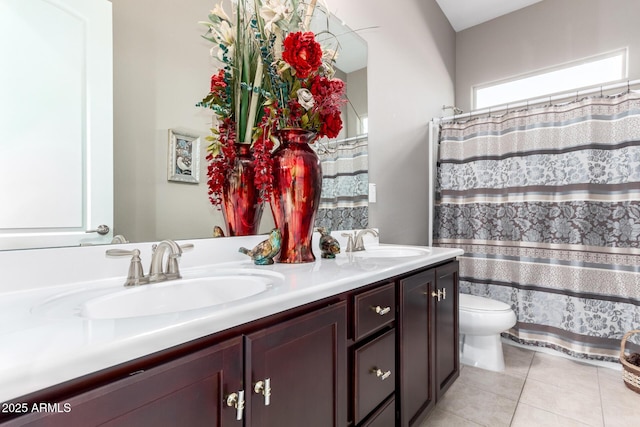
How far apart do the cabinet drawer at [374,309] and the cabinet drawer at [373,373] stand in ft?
0.16

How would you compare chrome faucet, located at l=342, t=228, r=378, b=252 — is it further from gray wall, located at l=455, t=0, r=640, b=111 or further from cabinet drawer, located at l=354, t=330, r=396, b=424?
gray wall, located at l=455, t=0, r=640, b=111

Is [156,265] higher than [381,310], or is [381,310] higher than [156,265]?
[156,265]

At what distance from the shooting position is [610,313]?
196 centimetres

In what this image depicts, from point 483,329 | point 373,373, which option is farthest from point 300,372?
point 483,329

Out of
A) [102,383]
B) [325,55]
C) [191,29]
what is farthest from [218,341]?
[325,55]

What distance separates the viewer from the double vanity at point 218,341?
0.43 meters

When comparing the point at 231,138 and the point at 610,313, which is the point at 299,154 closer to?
the point at 231,138

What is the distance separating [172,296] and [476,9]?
3.42 meters

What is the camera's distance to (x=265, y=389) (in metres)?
0.66

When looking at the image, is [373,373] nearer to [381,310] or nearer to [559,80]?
[381,310]

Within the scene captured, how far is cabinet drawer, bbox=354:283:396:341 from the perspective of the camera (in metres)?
0.96

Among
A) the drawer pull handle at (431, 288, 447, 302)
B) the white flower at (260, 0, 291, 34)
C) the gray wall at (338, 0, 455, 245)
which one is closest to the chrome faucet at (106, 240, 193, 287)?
the white flower at (260, 0, 291, 34)

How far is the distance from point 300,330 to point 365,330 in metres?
0.31

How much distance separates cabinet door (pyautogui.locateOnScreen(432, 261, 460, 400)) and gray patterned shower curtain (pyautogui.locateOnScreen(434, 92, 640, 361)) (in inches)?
36.6
